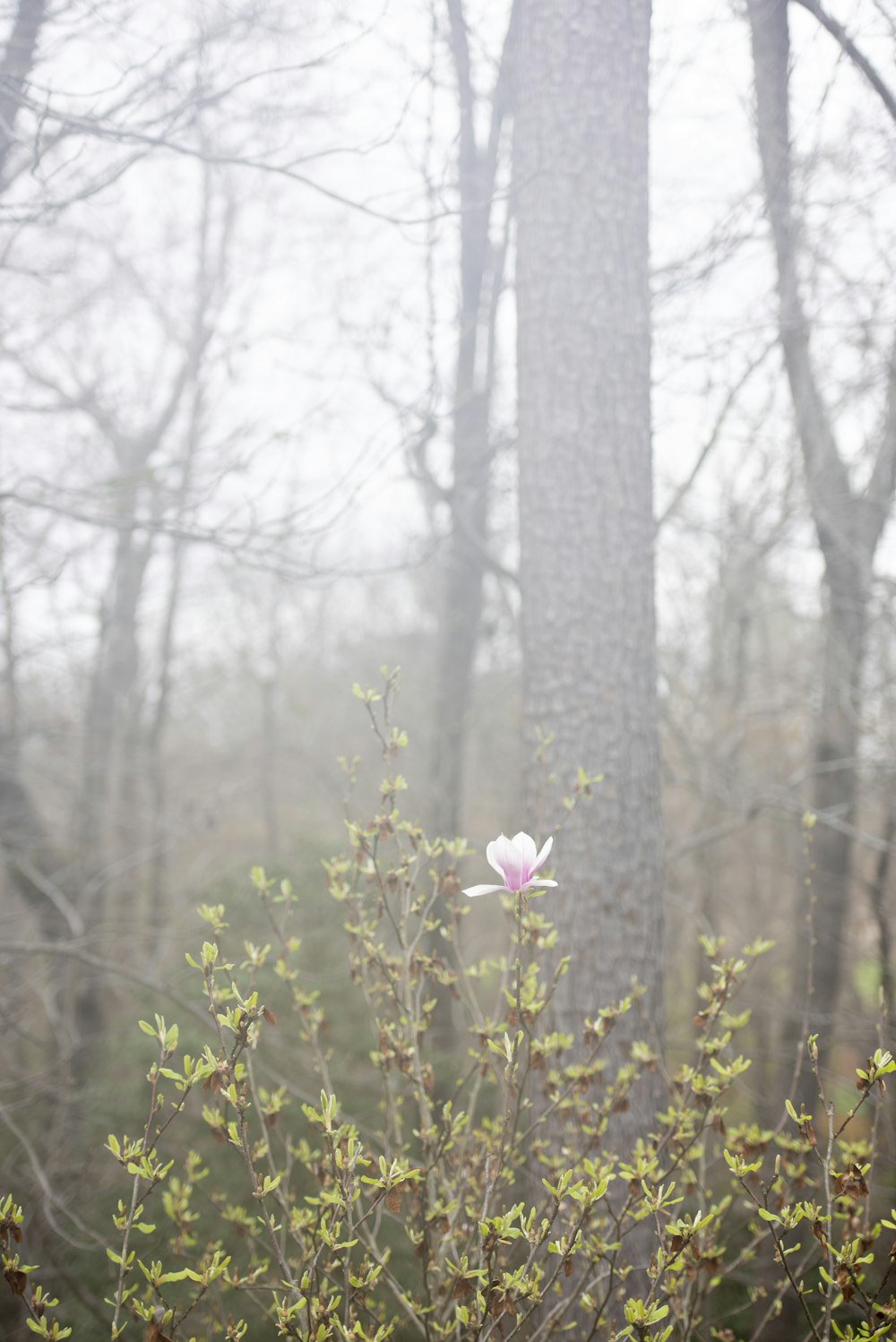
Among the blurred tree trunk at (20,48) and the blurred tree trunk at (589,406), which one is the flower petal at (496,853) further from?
the blurred tree trunk at (20,48)

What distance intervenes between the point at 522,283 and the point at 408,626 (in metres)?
10.8

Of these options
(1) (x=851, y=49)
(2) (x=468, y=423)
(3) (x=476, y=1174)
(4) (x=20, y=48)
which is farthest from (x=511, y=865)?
(2) (x=468, y=423)

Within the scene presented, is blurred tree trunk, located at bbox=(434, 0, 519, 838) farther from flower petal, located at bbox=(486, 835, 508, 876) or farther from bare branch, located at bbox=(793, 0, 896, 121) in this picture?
flower petal, located at bbox=(486, 835, 508, 876)

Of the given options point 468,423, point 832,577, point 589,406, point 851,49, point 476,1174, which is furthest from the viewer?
point 832,577

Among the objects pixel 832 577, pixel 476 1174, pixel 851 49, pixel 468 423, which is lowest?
pixel 476 1174

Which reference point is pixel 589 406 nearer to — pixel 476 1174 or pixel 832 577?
pixel 476 1174

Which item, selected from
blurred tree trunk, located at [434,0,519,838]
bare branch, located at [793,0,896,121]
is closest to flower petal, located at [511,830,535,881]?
blurred tree trunk, located at [434,0,519,838]

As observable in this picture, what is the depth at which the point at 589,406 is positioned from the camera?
2.42 metres

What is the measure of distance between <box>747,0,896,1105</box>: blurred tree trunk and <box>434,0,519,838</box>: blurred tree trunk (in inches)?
59.8

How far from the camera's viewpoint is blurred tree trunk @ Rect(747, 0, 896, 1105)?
4395 mm

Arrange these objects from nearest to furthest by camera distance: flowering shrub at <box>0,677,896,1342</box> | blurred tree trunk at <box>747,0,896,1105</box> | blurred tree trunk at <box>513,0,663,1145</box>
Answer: flowering shrub at <box>0,677,896,1342</box>
blurred tree trunk at <box>513,0,663,1145</box>
blurred tree trunk at <box>747,0,896,1105</box>

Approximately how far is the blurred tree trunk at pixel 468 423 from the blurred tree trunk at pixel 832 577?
1.52m

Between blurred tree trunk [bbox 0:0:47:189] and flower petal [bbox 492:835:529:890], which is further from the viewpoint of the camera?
blurred tree trunk [bbox 0:0:47:189]

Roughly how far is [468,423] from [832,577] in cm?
236
